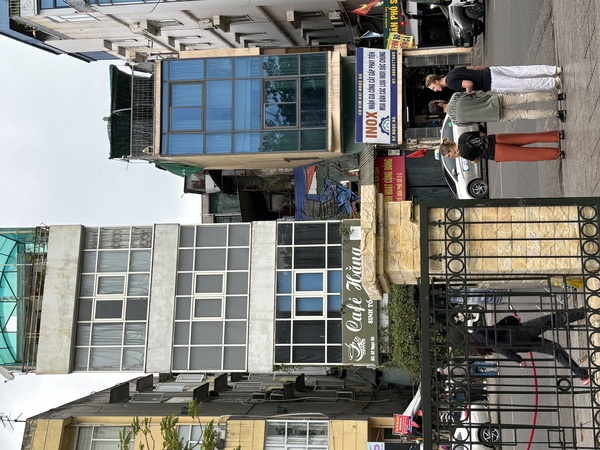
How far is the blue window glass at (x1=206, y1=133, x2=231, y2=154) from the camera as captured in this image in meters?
22.6

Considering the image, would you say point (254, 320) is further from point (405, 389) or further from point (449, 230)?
point (449, 230)

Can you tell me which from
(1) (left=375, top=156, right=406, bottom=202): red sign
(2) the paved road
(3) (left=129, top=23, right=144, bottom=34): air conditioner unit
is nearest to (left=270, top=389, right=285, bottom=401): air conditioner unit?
(1) (left=375, top=156, right=406, bottom=202): red sign

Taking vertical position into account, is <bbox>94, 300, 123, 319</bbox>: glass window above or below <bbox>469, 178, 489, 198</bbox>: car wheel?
below

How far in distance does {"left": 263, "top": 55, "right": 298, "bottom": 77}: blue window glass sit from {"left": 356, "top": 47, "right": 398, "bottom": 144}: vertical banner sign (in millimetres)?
2312

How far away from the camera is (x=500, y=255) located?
7113 mm

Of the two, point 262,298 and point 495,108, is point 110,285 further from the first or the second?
point 495,108

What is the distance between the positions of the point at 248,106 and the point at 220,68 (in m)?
1.77

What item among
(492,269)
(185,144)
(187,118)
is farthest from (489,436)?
(187,118)

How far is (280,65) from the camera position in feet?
73.8

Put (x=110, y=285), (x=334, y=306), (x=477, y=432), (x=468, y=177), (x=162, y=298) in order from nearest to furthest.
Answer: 1. (x=477, y=432)
2. (x=468, y=177)
3. (x=334, y=306)
4. (x=162, y=298)
5. (x=110, y=285)

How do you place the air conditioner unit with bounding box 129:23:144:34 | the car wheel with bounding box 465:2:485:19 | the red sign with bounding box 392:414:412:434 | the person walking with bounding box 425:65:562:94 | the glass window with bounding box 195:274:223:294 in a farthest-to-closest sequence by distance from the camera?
the air conditioner unit with bounding box 129:23:144:34
the glass window with bounding box 195:274:223:294
the car wheel with bounding box 465:2:485:19
the red sign with bounding box 392:414:412:434
the person walking with bounding box 425:65:562:94

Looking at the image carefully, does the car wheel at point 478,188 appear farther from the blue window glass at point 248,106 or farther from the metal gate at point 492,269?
the metal gate at point 492,269

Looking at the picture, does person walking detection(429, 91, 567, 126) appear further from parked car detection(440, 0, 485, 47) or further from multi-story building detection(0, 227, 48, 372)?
multi-story building detection(0, 227, 48, 372)

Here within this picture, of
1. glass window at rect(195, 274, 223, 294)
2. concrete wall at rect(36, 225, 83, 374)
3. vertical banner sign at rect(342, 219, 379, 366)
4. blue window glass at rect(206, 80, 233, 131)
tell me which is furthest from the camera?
blue window glass at rect(206, 80, 233, 131)
